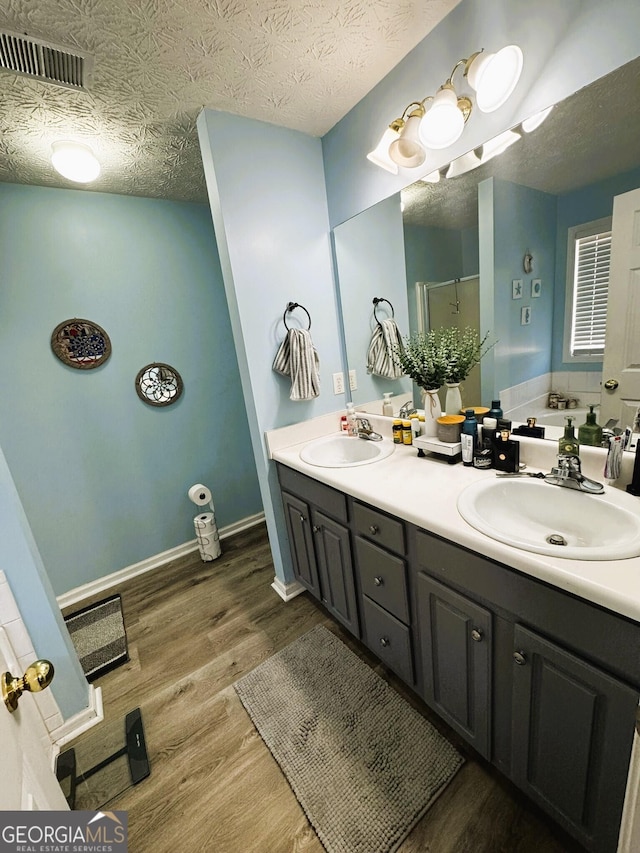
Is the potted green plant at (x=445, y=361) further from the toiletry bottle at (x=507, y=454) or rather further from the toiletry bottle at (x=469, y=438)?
the toiletry bottle at (x=507, y=454)

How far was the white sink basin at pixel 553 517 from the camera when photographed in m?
0.77

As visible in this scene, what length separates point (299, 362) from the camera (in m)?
1.69

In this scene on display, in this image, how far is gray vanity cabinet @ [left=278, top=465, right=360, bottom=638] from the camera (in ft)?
4.62

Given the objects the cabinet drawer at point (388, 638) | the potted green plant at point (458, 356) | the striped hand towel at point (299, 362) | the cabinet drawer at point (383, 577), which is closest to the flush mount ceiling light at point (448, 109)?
the potted green plant at point (458, 356)

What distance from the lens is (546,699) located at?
0.80 meters

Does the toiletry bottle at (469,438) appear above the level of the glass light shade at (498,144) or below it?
below

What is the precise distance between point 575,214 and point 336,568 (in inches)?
61.4

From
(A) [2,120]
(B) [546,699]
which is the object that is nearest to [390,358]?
(B) [546,699]

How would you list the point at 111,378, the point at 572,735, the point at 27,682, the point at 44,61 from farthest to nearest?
1. the point at 111,378
2. the point at 44,61
3. the point at 572,735
4. the point at 27,682

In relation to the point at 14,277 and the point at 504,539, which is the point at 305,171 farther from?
the point at 504,539

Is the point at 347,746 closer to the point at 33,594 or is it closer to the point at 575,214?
the point at 33,594

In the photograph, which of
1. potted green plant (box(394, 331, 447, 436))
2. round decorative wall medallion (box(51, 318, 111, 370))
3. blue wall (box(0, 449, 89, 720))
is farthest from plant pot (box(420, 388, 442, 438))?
round decorative wall medallion (box(51, 318, 111, 370))

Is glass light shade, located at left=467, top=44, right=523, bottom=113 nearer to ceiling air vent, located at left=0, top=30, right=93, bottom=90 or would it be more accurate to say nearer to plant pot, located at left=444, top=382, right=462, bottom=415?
plant pot, located at left=444, top=382, right=462, bottom=415

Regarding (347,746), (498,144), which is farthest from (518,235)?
(347,746)
